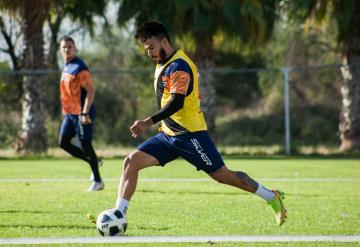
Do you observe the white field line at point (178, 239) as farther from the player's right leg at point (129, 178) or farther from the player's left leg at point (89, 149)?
the player's left leg at point (89, 149)

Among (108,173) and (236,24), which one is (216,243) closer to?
(108,173)

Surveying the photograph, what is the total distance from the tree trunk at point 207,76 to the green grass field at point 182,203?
637 centimetres

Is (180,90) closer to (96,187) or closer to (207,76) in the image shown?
(96,187)

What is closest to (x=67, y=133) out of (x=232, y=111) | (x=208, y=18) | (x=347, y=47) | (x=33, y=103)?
(x=33, y=103)

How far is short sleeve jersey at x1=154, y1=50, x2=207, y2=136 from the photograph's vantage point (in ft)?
27.5

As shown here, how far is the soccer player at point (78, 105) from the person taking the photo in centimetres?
1335

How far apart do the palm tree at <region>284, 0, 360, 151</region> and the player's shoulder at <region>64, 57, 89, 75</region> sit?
12403 millimetres

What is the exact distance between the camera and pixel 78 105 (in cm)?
1350

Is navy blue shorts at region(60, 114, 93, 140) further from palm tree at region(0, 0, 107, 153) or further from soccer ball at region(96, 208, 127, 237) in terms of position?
palm tree at region(0, 0, 107, 153)

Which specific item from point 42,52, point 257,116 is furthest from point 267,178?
point 257,116

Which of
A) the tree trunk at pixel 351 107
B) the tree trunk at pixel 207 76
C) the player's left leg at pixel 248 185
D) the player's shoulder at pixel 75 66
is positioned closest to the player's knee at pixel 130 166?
the player's left leg at pixel 248 185

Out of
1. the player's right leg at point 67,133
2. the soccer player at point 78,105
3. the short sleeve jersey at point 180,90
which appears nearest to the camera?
the short sleeve jersey at point 180,90

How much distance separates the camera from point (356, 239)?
7957 mm

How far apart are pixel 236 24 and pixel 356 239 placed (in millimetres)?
17002
